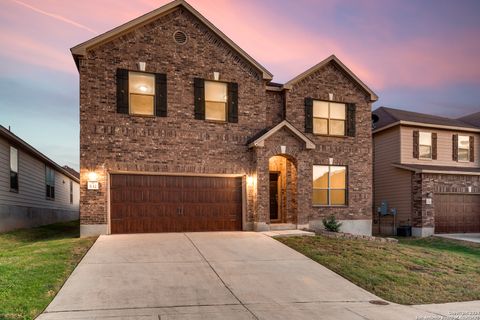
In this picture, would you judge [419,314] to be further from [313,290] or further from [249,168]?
[249,168]

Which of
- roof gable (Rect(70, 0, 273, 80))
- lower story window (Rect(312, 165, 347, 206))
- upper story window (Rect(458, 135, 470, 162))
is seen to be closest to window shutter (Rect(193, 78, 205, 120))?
roof gable (Rect(70, 0, 273, 80))

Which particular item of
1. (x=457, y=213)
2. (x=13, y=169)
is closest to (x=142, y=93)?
(x=13, y=169)

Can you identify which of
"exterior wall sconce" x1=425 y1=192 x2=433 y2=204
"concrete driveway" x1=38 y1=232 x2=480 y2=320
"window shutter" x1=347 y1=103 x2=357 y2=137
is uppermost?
"window shutter" x1=347 y1=103 x2=357 y2=137

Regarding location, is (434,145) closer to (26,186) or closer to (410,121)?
(410,121)

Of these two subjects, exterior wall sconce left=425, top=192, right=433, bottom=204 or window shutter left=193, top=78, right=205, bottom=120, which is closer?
window shutter left=193, top=78, right=205, bottom=120

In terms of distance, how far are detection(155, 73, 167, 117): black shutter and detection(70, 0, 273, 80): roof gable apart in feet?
6.89

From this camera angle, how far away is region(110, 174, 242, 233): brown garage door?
14836mm

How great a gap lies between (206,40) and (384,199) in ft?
47.0

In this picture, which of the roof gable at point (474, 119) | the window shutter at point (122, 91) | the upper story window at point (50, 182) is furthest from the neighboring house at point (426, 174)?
the upper story window at point (50, 182)

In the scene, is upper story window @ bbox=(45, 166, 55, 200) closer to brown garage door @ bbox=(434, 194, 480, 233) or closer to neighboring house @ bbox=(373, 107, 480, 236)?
neighboring house @ bbox=(373, 107, 480, 236)

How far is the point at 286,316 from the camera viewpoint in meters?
6.97

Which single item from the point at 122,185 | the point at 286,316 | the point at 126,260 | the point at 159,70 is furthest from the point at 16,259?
the point at 159,70

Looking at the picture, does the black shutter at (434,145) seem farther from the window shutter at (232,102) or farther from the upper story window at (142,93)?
the upper story window at (142,93)

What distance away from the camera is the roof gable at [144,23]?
14281mm
